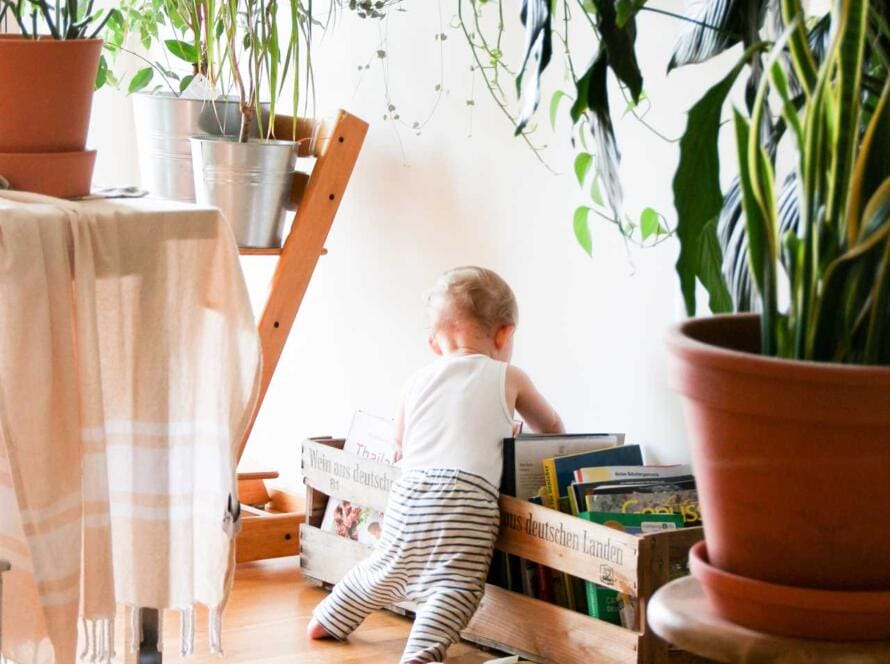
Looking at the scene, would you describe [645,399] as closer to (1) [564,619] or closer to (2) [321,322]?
(1) [564,619]

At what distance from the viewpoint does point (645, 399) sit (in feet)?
7.61

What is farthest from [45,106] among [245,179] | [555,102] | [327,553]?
[327,553]

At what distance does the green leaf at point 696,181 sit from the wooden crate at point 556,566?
1.03 metres

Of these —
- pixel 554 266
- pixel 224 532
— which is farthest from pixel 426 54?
pixel 224 532

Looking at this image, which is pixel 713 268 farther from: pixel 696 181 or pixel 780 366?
pixel 780 366

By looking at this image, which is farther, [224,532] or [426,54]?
[426,54]

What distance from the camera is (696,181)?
39.6 inches

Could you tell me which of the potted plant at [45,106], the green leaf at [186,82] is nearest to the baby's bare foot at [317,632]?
the potted plant at [45,106]

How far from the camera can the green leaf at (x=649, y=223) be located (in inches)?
88.5

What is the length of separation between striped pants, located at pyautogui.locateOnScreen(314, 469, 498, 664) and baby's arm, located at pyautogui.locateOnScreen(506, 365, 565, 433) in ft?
0.60

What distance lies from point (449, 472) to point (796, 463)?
5.14ft

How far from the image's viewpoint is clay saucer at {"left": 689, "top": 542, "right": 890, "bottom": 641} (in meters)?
0.76

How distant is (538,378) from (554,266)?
22 cm

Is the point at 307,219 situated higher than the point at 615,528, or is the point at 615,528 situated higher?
the point at 307,219
